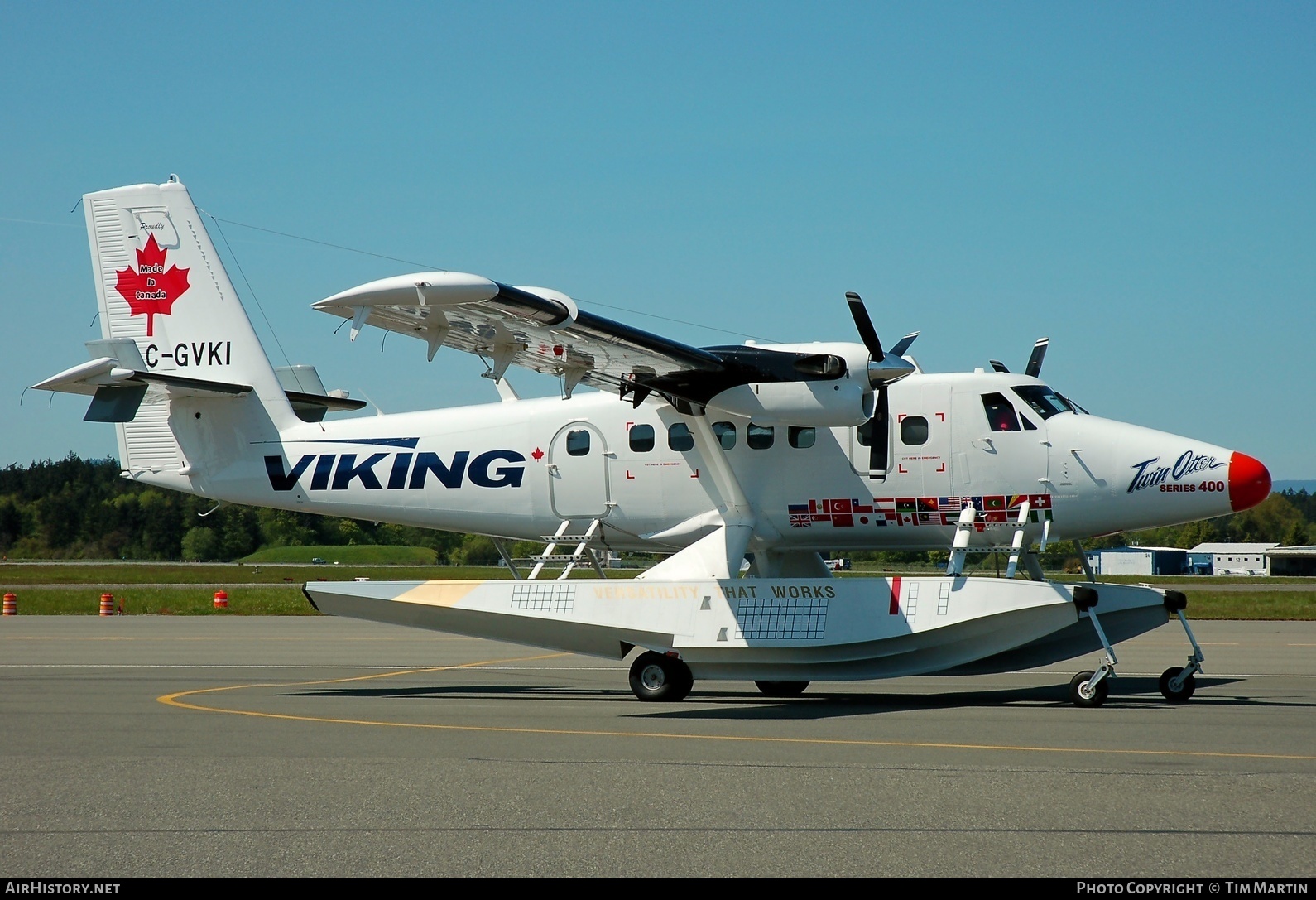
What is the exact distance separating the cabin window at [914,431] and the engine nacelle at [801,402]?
92 cm

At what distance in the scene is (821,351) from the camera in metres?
13.4

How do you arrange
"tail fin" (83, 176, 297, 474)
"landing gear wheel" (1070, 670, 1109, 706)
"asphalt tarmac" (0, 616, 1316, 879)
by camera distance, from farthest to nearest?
1. "tail fin" (83, 176, 297, 474)
2. "landing gear wheel" (1070, 670, 1109, 706)
3. "asphalt tarmac" (0, 616, 1316, 879)

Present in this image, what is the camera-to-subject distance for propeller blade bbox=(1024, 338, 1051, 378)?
49.5ft

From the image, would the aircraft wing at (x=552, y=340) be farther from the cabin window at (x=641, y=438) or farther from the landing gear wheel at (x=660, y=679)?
the landing gear wheel at (x=660, y=679)

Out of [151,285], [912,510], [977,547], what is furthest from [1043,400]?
[151,285]

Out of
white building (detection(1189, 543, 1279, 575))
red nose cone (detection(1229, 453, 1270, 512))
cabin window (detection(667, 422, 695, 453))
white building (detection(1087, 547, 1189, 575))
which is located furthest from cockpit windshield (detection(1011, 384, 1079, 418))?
white building (detection(1189, 543, 1279, 575))

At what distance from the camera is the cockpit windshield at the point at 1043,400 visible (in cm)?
1410

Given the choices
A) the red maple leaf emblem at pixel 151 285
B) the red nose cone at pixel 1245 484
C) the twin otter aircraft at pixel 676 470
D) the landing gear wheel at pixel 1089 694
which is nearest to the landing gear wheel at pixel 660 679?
the twin otter aircraft at pixel 676 470

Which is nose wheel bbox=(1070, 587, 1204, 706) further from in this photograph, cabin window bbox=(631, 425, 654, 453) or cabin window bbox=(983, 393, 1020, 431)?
→ cabin window bbox=(631, 425, 654, 453)

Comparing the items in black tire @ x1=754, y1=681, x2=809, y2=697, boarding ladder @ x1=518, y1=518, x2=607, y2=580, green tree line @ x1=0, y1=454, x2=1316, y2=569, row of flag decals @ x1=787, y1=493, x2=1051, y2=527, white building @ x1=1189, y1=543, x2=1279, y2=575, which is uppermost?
row of flag decals @ x1=787, y1=493, x2=1051, y2=527

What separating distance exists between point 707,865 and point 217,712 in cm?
796

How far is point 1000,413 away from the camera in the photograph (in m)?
14.1

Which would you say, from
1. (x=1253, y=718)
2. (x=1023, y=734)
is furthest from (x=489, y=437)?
(x=1253, y=718)

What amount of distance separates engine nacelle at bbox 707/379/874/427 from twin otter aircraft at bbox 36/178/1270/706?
2cm
